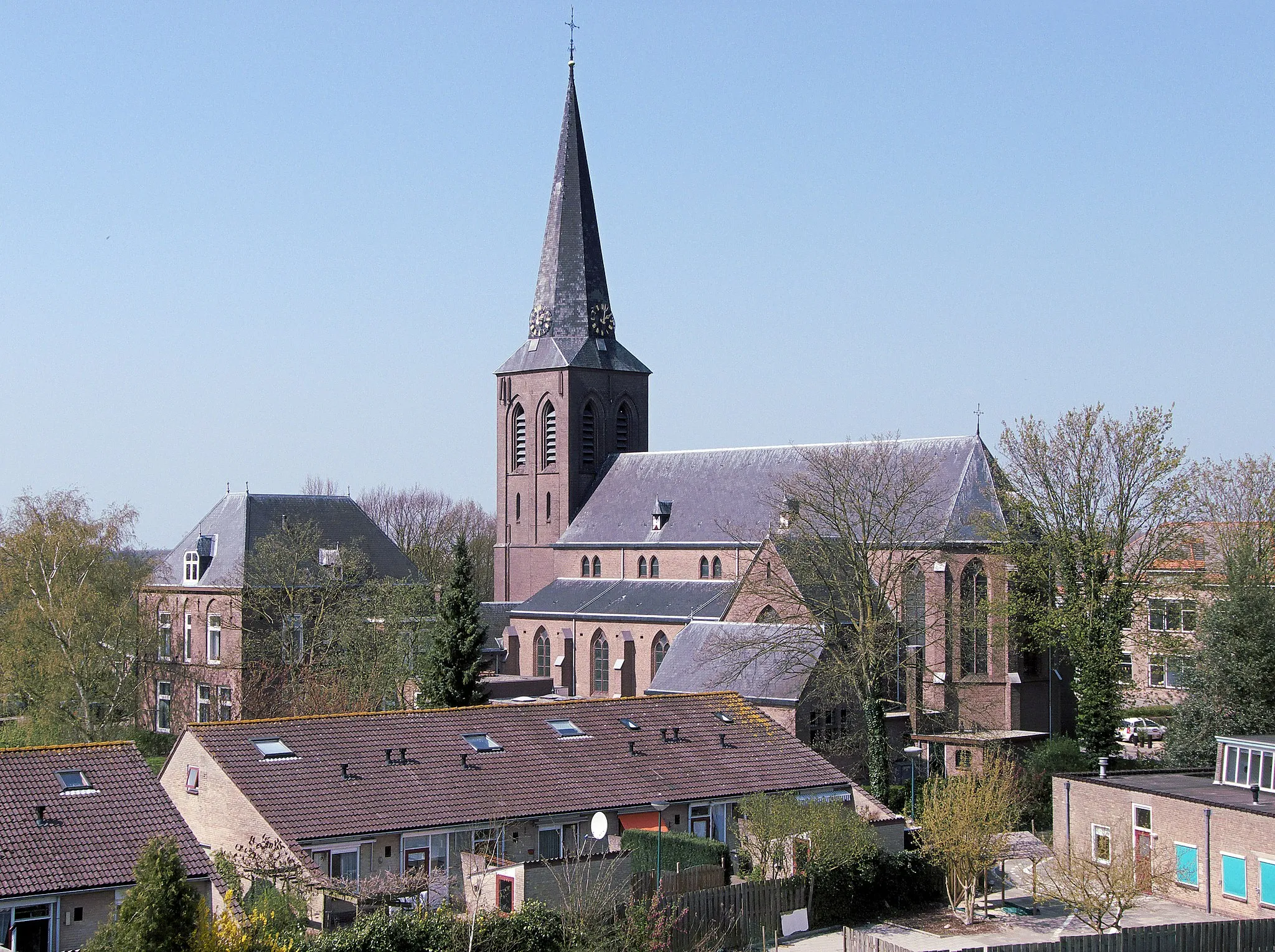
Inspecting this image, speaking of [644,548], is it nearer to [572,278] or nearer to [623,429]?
[623,429]

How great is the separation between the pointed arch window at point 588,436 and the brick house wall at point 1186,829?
3454 cm

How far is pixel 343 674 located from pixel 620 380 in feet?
78.0

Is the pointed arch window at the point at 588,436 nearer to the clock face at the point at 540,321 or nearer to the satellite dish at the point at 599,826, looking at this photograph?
the clock face at the point at 540,321

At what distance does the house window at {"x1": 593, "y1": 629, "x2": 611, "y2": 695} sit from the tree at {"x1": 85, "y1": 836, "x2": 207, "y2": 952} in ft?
127

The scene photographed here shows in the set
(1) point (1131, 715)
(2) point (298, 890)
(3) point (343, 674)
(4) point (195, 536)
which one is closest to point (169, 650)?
(4) point (195, 536)

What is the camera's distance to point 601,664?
5697 centimetres

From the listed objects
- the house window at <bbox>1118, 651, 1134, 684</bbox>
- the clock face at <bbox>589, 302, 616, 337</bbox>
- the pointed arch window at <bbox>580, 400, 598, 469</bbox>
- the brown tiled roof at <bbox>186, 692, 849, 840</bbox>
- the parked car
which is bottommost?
the parked car

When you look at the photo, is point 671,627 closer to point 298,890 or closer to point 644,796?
point 644,796

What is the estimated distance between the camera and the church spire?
63.8 metres

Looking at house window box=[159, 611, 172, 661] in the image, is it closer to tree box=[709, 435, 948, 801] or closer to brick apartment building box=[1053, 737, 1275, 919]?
tree box=[709, 435, 948, 801]

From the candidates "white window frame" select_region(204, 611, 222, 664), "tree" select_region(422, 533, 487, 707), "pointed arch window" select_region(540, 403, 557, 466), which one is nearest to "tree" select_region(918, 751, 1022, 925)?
"tree" select_region(422, 533, 487, 707)

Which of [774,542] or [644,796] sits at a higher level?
[774,542]

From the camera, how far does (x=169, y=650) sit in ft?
177

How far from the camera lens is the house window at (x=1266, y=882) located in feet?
89.4
